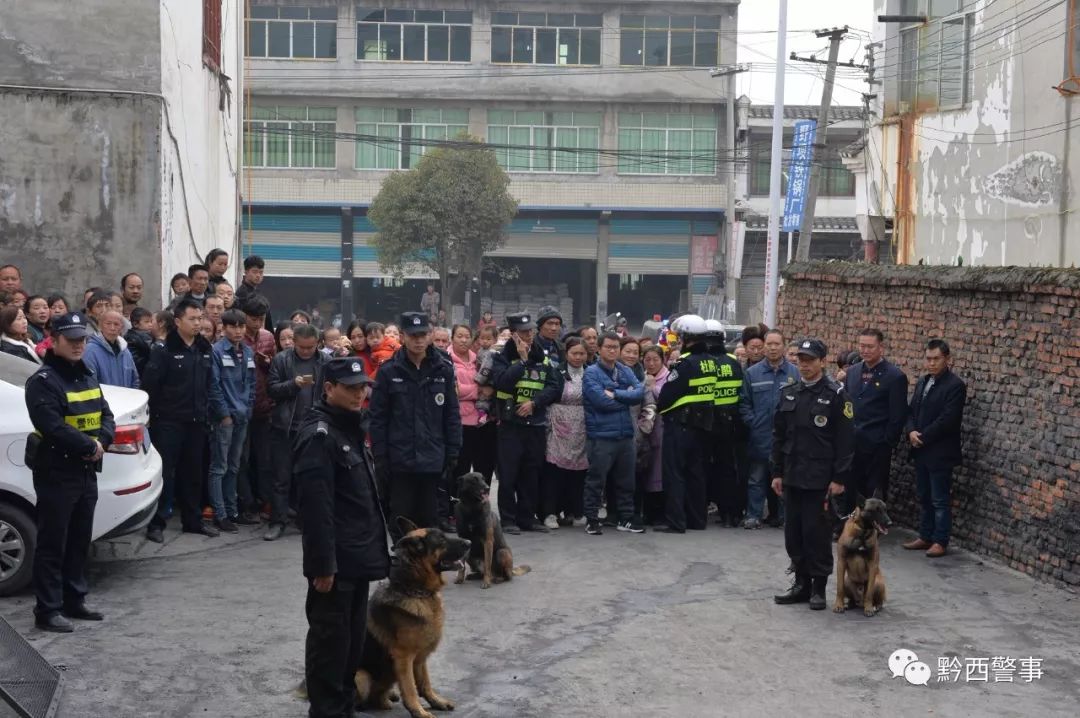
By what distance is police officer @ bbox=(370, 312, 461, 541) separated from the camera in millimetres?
9477

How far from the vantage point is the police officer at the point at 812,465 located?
9.10 m

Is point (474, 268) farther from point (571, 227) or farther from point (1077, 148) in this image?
point (1077, 148)

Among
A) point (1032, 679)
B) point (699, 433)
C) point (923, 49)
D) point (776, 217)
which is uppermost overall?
point (923, 49)

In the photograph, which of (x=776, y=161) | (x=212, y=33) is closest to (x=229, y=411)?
(x=212, y=33)

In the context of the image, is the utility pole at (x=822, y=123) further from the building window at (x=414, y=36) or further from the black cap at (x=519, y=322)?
the building window at (x=414, y=36)

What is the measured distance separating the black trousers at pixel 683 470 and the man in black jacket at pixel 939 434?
1.96 meters

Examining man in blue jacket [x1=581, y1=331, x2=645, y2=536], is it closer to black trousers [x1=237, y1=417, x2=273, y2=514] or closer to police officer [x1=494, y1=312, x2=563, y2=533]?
police officer [x1=494, y1=312, x2=563, y2=533]

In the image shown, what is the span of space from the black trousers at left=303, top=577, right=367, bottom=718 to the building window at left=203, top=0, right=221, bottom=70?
1337 cm

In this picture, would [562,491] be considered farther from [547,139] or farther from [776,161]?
[547,139]

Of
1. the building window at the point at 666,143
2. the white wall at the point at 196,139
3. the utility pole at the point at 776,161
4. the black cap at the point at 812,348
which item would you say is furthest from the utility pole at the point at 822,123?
the black cap at the point at 812,348

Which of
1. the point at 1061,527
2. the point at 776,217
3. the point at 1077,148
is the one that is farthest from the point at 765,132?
the point at 1061,527

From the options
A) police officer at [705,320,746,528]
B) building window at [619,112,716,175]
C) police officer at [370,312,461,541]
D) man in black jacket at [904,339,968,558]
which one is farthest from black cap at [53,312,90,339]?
building window at [619,112,716,175]

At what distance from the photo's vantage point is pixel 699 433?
39.2 ft

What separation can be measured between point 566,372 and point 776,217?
49.6 feet
